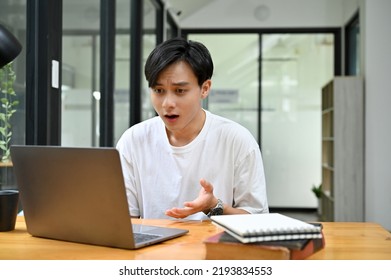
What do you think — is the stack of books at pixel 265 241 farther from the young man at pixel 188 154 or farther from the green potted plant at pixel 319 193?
the green potted plant at pixel 319 193

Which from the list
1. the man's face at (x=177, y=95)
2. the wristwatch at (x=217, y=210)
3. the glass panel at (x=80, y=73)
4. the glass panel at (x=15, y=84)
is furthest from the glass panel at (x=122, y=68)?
the wristwatch at (x=217, y=210)

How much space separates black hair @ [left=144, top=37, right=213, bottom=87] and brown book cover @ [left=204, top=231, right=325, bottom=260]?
2.31 feet

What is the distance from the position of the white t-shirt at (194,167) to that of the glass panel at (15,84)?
1.93ft

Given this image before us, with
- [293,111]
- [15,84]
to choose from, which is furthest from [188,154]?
[293,111]

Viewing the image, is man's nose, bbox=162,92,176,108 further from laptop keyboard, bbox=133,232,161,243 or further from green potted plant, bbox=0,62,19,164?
green potted plant, bbox=0,62,19,164

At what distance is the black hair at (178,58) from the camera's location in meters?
1.54

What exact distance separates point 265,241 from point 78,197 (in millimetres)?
424

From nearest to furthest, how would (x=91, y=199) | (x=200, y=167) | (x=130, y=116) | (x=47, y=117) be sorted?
(x=91, y=199), (x=200, y=167), (x=47, y=117), (x=130, y=116)

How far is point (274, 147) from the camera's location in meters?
6.81

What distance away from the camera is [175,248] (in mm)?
1082
